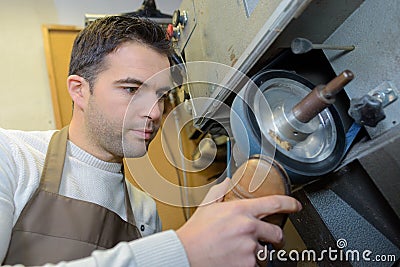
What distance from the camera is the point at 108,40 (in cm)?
111

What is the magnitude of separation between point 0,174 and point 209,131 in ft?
2.14

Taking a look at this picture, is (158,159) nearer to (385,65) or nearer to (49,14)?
(385,65)

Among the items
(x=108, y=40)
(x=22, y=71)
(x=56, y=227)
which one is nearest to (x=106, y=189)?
(x=56, y=227)

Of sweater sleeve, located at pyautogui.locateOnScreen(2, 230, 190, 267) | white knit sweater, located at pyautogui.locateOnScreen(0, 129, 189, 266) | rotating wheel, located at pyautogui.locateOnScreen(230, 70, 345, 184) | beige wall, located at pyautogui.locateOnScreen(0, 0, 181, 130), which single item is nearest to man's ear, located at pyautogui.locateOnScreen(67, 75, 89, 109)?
white knit sweater, located at pyautogui.locateOnScreen(0, 129, 189, 266)

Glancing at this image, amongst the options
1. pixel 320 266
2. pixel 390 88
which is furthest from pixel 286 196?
pixel 320 266

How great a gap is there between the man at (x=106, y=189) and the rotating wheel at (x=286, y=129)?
10cm

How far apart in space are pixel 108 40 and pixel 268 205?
78 centimetres

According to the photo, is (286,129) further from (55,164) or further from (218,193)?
(55,164)

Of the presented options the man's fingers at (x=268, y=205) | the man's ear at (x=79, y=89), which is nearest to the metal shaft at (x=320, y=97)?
the man's fingers at (x=268, y=205)

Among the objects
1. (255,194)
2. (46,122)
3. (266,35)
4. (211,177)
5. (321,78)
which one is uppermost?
(266,35)

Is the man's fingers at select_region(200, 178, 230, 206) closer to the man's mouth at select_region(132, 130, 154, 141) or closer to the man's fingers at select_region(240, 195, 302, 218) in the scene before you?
the man's fingers at select_region(240, 195, 302, 218)

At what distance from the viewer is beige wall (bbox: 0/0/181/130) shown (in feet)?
6.43

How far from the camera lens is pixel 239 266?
526 mm

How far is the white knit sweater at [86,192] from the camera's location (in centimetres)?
51
